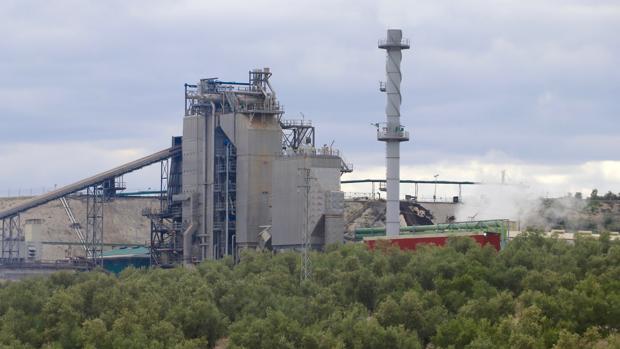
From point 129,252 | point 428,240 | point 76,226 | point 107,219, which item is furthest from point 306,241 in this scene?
point 107,219

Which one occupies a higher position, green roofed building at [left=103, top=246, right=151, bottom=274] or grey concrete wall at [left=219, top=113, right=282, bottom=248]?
grey concrete wall at [left=219, top=113, right=282, bottom=248]

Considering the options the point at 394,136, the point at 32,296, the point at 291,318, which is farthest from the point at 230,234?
the point at 291,318

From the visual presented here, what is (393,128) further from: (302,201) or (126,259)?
(126,259)

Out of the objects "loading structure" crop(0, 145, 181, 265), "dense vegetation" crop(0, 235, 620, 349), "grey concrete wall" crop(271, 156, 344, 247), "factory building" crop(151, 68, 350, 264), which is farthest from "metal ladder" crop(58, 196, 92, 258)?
"grey concrete wall" crop(271, 156, 344, 247)

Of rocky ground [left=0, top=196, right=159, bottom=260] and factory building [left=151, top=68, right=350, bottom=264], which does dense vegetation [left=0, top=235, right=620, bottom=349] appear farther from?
rocky ground [left=0, top=196, right=159, bottom=260]

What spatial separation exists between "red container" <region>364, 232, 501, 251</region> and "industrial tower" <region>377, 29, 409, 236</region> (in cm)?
164

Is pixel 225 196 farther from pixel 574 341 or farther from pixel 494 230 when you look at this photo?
pixel 574 341

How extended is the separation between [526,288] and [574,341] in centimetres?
2485

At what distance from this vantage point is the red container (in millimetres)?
127000

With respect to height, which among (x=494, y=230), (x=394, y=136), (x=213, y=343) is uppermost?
(x=394, y=136)

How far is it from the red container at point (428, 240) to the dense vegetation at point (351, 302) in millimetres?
3296

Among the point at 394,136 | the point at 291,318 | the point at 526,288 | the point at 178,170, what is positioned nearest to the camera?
the point at 291,318

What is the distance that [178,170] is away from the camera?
463ft

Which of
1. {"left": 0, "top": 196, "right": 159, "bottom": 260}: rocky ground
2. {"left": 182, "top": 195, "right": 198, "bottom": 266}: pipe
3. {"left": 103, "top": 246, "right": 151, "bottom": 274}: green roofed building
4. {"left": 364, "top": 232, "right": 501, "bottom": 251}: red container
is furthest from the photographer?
{"left": 0, "top": 196, "right": 159, "bottom": 260}: rocky ground
